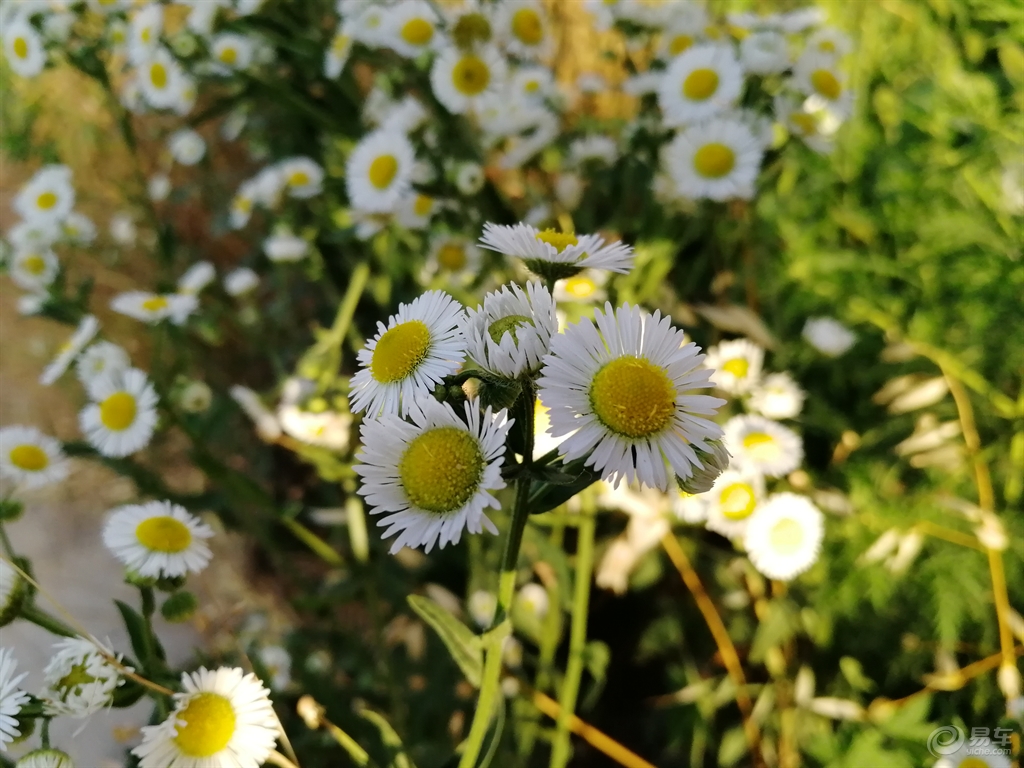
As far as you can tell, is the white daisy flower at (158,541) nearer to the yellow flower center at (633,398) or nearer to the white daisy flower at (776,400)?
the yellow flower center at (633,398)

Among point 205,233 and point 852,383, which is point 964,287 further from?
point 205,233

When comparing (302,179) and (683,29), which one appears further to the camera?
(302,179)

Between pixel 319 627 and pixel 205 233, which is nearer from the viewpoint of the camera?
pixel 319 627

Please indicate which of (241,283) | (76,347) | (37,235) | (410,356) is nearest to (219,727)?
(410,356)

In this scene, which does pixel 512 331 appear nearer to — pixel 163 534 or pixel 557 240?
pixel 557 240

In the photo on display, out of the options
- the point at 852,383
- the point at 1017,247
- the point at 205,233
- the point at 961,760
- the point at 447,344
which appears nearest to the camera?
the point at 447,344

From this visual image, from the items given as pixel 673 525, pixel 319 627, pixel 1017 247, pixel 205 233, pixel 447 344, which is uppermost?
pixel 447 344

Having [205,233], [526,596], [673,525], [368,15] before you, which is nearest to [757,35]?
[368,15]

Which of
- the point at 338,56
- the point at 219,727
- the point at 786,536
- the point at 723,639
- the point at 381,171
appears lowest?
the point at 723,639
